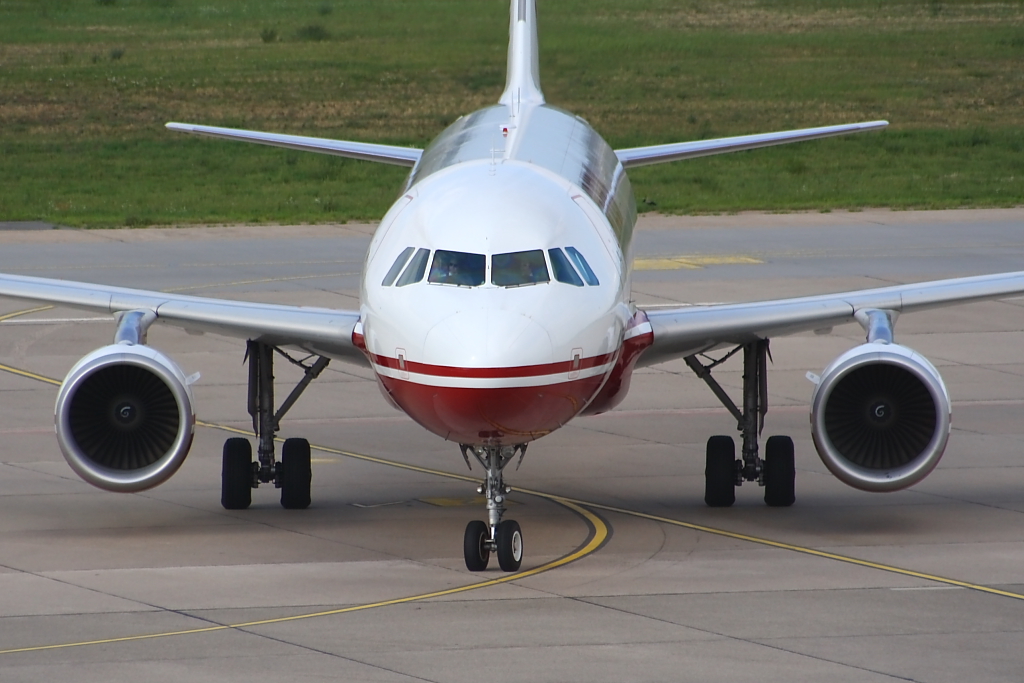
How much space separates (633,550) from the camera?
1566cm

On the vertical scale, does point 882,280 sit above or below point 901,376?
above

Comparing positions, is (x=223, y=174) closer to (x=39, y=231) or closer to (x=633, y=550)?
(x=39, y=231)

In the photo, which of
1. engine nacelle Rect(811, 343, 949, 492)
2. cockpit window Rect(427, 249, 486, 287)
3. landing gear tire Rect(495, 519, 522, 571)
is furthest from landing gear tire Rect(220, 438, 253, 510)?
engine nacelle Rect(811, 343, 949, 492)

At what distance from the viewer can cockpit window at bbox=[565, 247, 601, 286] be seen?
48.0 feet

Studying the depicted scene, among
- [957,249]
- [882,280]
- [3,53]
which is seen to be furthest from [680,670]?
[3,53]

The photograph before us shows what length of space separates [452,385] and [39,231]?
28.2 m

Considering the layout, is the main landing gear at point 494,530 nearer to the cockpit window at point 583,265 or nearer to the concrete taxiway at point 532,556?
the concrete taxiway at point 532,556

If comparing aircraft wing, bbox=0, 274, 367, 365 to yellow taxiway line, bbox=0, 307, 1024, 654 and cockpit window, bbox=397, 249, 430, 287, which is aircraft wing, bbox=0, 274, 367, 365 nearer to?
cockpit window, bbox=397, 249, 430, 287

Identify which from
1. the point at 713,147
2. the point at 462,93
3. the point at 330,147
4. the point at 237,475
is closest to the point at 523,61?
the point at 713,147

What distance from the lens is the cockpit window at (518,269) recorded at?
552 inches

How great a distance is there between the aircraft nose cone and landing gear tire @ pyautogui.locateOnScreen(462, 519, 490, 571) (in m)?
1.86

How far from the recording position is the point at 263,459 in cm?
1752

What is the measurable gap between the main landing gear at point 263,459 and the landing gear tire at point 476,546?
3202mm

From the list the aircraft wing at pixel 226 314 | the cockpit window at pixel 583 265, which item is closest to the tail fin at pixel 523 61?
the aircraft wing at pixel 226 314
